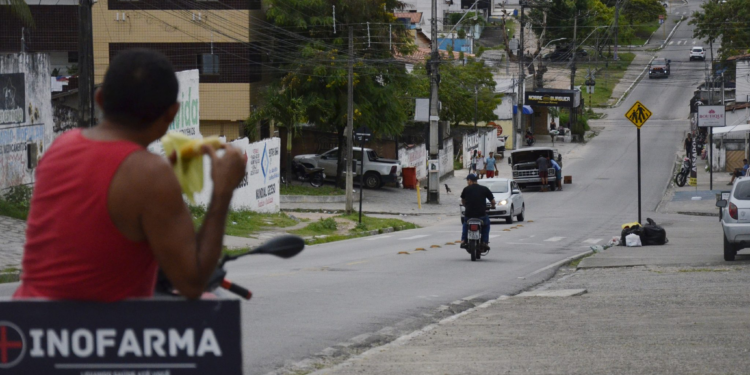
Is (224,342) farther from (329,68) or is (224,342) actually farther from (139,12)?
(139,12)

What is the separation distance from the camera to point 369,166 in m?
44.4

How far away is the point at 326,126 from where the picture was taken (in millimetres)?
42000

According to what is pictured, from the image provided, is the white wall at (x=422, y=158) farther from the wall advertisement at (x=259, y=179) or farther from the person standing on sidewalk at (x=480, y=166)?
the wall advertisement at (x=259, y=179)

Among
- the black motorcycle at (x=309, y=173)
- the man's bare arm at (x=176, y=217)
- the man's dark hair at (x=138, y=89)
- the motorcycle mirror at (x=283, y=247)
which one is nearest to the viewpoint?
the man's bare arm at (x=176, y=217)

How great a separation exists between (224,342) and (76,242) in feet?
1.82

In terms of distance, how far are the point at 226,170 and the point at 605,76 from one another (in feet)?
346

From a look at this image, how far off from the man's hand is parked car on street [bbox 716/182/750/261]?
15273mm

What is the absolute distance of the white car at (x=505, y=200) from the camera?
32.5 meters

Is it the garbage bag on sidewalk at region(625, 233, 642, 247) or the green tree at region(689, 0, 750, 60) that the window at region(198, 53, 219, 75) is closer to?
the garbage bag on sidewalk at region(625, 233, 642, 247)

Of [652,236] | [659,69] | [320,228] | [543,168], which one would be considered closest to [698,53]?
[659,69]

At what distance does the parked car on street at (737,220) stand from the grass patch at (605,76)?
79.1m

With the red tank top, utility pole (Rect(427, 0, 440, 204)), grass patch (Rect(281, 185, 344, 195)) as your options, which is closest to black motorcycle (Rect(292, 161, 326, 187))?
grass patch (Rect(281, 185, 344, 195))

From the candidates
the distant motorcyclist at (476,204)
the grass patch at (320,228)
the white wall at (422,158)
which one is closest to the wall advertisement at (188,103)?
the grass patch at (320,228)

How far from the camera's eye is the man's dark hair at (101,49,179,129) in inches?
122
